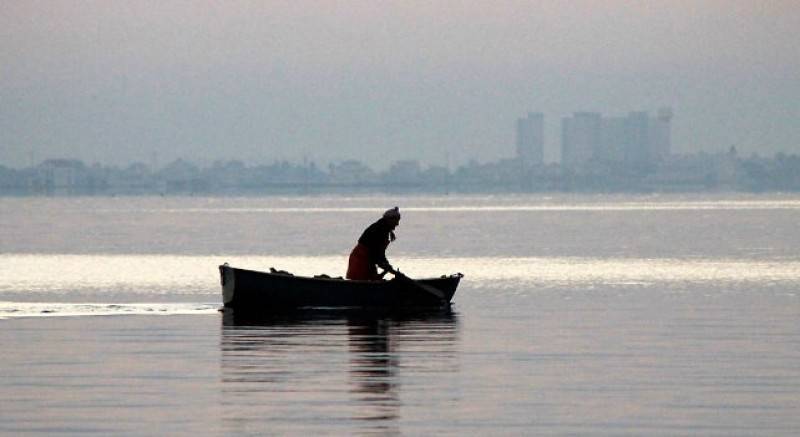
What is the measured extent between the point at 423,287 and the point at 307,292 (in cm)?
248

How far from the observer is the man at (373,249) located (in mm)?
37344

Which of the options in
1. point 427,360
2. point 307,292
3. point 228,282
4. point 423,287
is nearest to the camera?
point 427,360

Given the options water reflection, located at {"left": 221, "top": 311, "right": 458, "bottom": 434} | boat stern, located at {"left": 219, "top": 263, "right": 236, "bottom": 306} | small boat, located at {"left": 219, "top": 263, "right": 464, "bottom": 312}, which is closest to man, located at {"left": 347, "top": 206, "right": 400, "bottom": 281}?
small boat, located at {"left": 219, "top": 263, "right": 464, "bottom": 312}

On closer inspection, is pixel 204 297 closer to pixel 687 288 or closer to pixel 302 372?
pixel 687 288

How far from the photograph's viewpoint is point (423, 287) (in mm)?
39594

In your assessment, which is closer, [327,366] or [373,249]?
[327,366]

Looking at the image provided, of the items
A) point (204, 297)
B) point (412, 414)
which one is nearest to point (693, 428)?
point (412, 414)

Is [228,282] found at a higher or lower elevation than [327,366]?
higher

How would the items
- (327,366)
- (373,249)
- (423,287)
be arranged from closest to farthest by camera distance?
(327,366) → (373,249) → (423,287)

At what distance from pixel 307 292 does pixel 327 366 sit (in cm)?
1184

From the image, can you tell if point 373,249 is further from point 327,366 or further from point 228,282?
point 327,366

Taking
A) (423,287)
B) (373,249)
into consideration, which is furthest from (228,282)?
(423,287)

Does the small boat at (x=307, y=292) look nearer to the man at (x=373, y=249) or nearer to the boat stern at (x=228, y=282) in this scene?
the boat stern at (x=228, y=282)

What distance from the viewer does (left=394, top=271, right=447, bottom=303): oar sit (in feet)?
127
